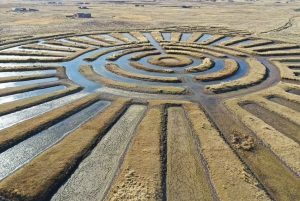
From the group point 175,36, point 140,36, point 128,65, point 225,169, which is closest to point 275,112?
point 225,169

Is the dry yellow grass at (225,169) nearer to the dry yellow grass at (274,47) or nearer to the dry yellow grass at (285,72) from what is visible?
the dry yellow grass at (285,72)

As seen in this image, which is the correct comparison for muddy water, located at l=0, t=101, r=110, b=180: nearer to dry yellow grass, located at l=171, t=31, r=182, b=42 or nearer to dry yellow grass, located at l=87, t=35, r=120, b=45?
dry yellow grass, located at l=87, t=35, r=120, b=45

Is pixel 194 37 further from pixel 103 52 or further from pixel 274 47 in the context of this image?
pixel 103 52

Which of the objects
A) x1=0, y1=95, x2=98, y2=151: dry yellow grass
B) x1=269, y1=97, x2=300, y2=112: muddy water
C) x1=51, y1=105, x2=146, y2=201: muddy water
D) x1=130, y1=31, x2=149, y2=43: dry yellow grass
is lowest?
x1=51, y1=105, x2=146, y2=201: muddy water

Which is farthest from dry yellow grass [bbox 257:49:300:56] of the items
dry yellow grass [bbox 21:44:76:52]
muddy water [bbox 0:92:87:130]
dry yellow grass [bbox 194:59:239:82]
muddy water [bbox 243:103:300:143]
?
dry yellow grass [bbox 21:44:76:52]

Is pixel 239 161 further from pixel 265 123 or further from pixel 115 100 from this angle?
pixel 115 100
